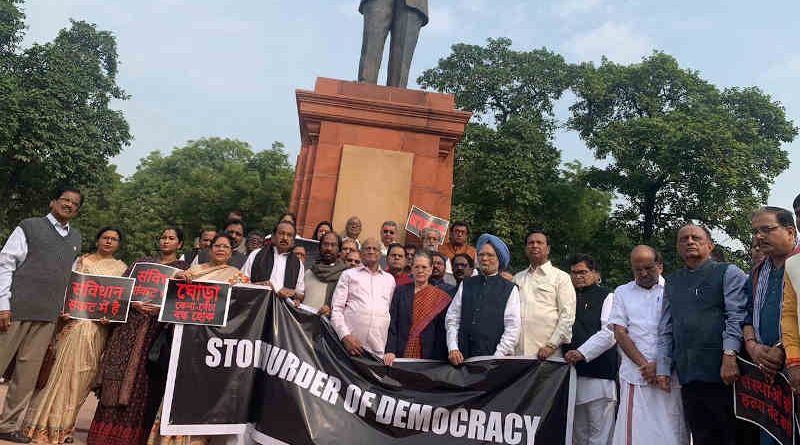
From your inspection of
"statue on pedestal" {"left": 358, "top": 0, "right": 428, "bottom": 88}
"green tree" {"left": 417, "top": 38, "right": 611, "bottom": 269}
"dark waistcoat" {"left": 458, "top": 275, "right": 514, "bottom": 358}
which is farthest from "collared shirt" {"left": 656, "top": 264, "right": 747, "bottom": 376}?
"green tree" {"left": 417, "top": 38, "right": 611, "bottom": 269}

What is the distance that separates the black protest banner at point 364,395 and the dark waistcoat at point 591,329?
0.37 m

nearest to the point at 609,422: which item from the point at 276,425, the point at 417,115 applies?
→ the point at 276,425

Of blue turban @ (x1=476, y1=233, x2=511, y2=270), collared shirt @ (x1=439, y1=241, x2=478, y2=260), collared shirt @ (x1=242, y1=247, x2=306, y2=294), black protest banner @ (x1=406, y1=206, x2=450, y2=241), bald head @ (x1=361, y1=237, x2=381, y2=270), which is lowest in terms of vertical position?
collared shirt @ (x1=242, y1=247, x2=306, y2=294)

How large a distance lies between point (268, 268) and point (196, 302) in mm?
803

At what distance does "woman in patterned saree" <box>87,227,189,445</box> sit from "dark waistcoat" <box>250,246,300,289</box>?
0.84 m

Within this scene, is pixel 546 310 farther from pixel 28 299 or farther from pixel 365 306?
pixel 28 299

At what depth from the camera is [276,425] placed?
4.41 m

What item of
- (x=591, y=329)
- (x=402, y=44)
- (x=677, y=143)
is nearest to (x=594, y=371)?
(x=591, y=329)

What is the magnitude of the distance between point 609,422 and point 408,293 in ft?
6.14

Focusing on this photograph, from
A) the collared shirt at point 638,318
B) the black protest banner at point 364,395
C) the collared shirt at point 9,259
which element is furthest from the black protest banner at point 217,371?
the collared shirt at point 638,318

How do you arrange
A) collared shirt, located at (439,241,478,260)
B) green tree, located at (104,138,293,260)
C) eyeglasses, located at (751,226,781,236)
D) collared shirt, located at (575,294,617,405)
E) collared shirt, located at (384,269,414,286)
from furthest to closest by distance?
green tree, located at (104,138,293,260) → collared shirt, located at (439,241,478,260) → collared shirt, located at (384,269,414,286) → collared shirt, located at (575,294,617,405) → eyeglasses, located at (751,226,781,236)

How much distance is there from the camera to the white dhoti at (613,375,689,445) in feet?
13.0

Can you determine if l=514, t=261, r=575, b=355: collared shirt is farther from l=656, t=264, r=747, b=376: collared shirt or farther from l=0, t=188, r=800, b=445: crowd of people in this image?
l=656, t=264, r=747, b=376: collared shirt

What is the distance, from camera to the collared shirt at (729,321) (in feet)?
11.8
